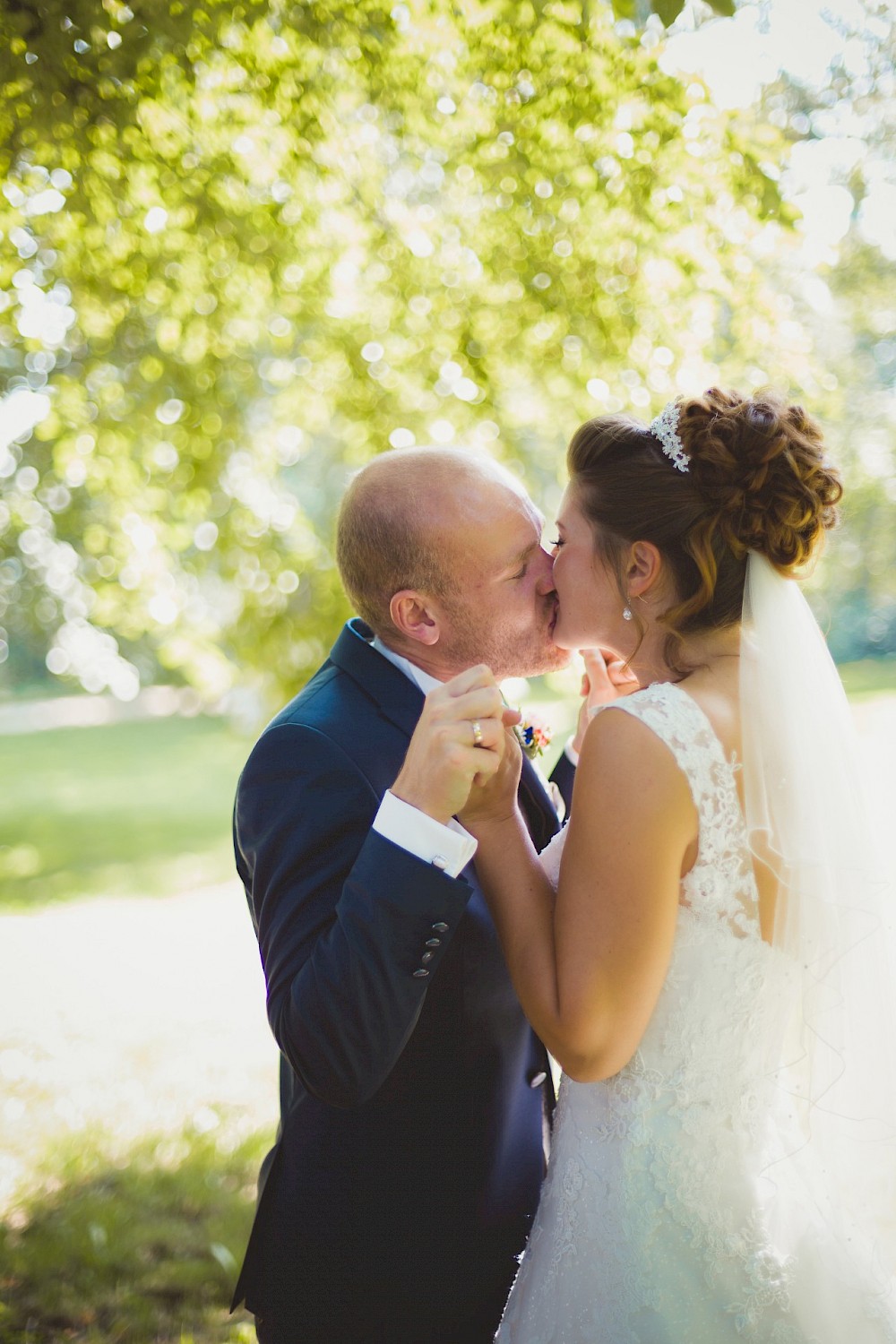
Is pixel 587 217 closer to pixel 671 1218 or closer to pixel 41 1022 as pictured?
pixel 671 1218

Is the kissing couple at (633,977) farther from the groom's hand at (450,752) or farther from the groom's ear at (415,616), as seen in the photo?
the groom's ear at (415,616)

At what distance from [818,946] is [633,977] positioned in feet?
1.59

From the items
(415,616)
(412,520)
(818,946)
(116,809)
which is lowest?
(116,809)

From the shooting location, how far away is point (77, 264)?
501cm

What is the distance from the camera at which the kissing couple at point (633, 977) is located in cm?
212

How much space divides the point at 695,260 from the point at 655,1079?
3.77m

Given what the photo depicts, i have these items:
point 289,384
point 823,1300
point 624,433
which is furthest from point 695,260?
point 823,1300

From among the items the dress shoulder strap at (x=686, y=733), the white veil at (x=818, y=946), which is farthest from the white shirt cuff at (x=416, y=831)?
the white veil at (x=818, y=946)

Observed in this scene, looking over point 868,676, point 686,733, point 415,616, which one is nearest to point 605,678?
point 415,616

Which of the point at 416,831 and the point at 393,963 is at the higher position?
the point at 416,831

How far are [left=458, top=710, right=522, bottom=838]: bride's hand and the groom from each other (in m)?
0.10

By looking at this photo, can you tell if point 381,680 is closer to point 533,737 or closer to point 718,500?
point 533,737

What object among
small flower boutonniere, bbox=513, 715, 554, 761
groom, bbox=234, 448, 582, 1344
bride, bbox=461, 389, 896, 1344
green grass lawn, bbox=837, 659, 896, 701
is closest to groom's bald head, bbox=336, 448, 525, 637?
groom, bbox=234, 448, 582, 1344

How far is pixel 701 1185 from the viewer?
2275mm
